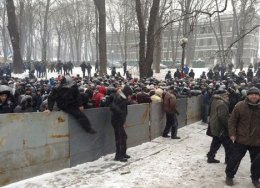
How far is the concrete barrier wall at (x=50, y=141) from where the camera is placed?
22.4 ft

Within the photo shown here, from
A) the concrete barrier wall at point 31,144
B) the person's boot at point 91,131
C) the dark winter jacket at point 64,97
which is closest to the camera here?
the concrete barrier wall at point 31,144

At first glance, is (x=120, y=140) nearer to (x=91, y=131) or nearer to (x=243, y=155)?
(x=91, y=131)

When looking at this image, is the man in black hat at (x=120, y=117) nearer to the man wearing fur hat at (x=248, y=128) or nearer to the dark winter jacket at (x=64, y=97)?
the dark winter jacket at (x=64, y=97)

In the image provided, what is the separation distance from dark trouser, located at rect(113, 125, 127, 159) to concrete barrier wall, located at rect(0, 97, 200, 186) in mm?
466

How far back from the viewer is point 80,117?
26.7 feet

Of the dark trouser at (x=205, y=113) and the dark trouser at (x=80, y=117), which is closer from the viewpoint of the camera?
the dark trouser at (x=80, y=117)

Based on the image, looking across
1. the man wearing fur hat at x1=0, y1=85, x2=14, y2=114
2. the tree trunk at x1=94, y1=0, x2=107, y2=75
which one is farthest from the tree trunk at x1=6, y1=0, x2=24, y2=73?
the man wearing fur hat at x1=0, y1=85, x2=14, y2=114

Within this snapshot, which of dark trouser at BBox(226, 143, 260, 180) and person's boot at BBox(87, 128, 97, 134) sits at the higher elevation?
person's boot at BBox(87, 128, 97, 134)

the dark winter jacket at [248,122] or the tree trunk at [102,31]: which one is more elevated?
the tree trunk at [102,31]

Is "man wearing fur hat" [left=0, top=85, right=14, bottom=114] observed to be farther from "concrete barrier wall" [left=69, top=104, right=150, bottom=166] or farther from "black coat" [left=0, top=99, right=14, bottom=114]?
"concrete barrier wall" [left=69, top=104, right=150, bottom=166]

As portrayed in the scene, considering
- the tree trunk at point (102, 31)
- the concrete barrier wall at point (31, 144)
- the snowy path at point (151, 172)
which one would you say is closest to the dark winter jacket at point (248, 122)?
the snowy path at point (151, 172)

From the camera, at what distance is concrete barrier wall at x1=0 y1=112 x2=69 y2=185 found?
22.2 ft

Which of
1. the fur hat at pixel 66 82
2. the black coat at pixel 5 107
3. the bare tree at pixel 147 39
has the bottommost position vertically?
the black coat at pixel 5 107

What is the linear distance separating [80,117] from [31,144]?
4.35 ft
